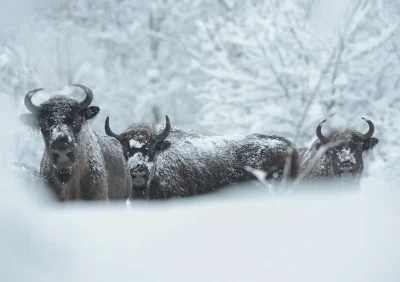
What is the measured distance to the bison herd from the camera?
6.84 metres

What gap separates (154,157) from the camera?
8133 millimetres

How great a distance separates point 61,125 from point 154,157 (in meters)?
1.83

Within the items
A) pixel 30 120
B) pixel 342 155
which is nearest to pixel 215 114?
pixel 342 155

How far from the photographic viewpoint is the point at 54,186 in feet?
22.7

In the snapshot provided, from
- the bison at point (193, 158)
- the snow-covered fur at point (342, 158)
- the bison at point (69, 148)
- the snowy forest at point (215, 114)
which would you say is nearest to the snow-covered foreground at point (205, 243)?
the snowy forest at point (215, 114)

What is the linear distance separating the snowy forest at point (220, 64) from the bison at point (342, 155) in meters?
0.33

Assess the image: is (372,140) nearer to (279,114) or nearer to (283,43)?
(279,114)

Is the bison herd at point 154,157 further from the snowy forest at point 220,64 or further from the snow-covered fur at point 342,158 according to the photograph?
the snowy forest at point 220,64

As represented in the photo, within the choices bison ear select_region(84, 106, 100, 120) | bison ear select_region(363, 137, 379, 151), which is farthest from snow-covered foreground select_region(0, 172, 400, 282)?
bison ear select_region(363, 137, 379, 151)

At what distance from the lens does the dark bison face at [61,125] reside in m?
6.38

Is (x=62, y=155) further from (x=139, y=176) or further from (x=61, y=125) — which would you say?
(x=139, y=176)

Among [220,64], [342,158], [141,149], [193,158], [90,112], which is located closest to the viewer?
[90,112]

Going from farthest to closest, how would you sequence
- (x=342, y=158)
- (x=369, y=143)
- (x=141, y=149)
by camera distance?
(x=369, y=143)
(x=342, y=158)
(x=141, y=149)

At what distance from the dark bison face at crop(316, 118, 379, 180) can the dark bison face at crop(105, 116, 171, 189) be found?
2713 mm
